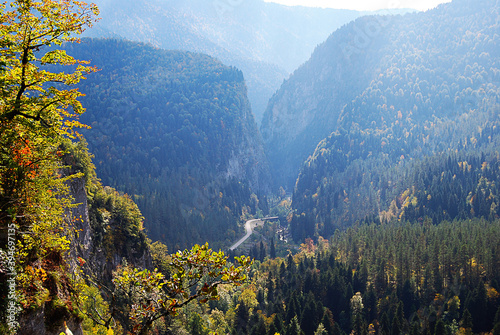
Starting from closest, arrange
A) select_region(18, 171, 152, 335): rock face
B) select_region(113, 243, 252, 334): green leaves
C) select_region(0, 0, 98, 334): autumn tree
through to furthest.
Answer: select_region(113, 243, 252, 334): green leaves < select_region(0, 0, 98, 334): autumn tree < select_region(18, 171, 152, 335): rock face

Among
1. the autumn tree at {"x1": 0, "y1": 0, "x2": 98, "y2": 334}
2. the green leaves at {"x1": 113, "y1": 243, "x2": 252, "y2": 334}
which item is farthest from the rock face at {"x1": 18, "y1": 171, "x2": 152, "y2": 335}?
the green leaves at {"x1": 113, "y1": 243, "x2": 252, "y2": 334}

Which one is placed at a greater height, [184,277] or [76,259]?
[184,277]

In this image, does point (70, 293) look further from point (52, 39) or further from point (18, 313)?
point (52, 39)

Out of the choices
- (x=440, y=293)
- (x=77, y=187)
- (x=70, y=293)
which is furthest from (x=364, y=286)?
(x=70, y=293)

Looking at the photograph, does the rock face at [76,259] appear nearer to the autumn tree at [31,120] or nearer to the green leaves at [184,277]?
the autumn tree at [31,120]

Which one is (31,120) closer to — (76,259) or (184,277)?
(184,277)

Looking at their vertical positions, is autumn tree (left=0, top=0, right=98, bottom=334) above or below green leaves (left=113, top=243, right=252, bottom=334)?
above

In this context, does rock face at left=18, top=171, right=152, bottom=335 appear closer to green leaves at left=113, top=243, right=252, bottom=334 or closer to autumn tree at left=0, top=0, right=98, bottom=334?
autumn tree at left=0, top=0, right=98, bottom=334

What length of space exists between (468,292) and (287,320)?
5219 centimetres

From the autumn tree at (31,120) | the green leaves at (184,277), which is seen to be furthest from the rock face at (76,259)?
the green leaves at (184,277)

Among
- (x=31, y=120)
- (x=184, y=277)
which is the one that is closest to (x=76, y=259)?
(x=31, y=120)

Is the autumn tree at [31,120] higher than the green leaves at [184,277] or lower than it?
higher

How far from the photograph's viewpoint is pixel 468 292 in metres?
109

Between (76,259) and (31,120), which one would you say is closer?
(31,120)
